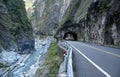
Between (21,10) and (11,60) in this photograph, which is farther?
(21,10)

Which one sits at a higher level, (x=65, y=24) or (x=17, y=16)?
(x=17, y=16)

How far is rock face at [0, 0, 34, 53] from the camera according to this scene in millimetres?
86650

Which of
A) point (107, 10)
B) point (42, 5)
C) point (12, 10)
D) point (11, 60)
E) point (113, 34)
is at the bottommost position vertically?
point (11, 60)

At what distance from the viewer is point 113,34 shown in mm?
36188

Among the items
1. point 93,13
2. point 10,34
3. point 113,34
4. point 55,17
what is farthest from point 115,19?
point 55,17

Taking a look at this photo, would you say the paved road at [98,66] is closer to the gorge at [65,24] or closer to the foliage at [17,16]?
the gorge at [65,24]

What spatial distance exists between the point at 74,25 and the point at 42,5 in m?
109

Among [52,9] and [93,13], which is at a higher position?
[52,9]

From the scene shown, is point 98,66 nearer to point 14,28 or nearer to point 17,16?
point 14,28

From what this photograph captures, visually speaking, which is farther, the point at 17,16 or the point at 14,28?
the point at 17,16

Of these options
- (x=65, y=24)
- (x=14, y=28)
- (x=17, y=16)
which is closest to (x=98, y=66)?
(x=65, y=24)

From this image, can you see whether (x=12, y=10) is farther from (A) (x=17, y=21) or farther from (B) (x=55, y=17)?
(B) (x=55, y=17)

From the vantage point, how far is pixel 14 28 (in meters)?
95.8

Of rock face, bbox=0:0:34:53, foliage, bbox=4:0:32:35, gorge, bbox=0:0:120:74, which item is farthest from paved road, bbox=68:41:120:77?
foliage, bbox=4:0:32:35
